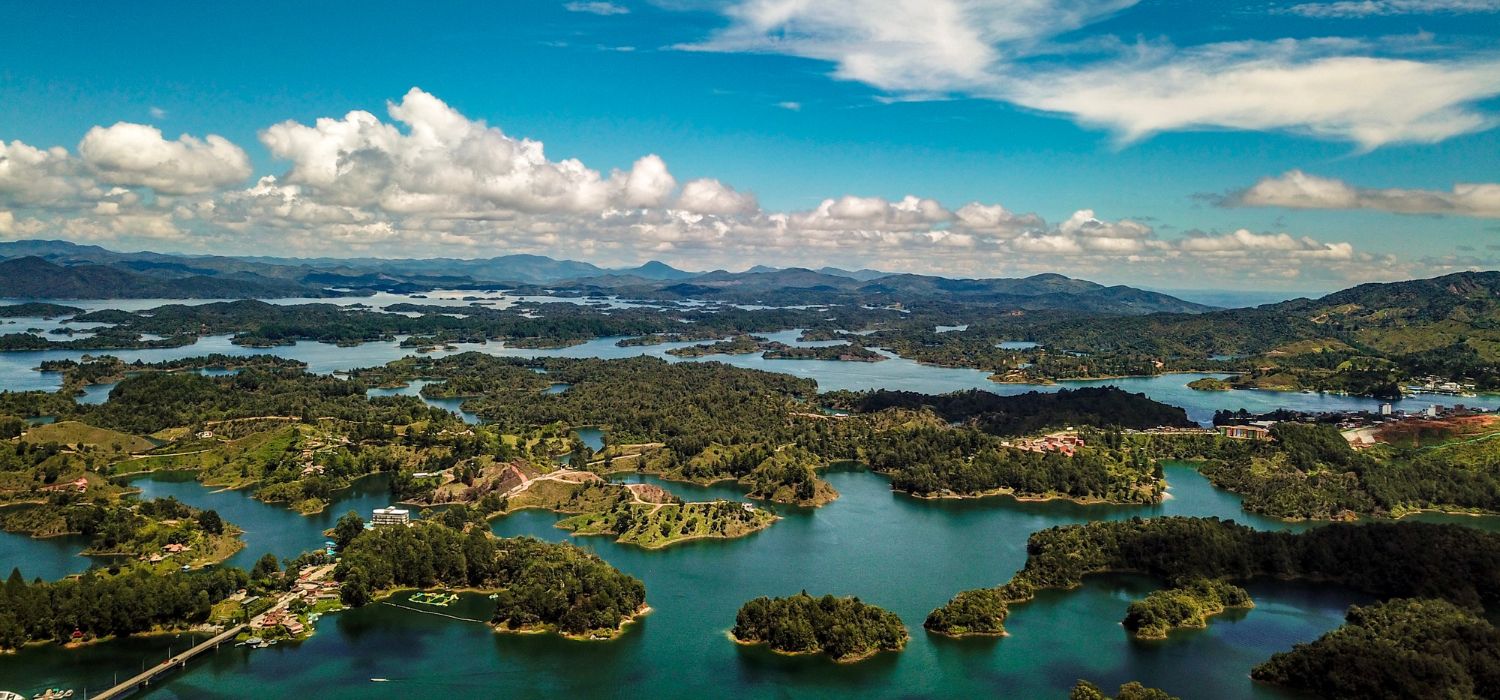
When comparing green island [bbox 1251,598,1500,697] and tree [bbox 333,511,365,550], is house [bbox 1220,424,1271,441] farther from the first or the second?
tree [bbox 333,511,365,550]

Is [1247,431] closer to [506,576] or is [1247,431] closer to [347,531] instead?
[506,576]

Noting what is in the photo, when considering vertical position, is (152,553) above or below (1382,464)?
below

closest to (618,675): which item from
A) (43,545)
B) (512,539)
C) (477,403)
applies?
(512,539)

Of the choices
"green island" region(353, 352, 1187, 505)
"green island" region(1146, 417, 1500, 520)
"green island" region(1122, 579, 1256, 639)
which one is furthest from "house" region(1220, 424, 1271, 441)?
"green island" region(1122, 579, 1256, 639)

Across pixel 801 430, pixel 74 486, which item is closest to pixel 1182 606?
pixel 801 430

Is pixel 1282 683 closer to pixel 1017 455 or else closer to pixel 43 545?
pixel 1017 455

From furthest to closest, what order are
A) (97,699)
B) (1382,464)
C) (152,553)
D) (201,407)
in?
1. (201,407)
2. (1382,464)
3. (152,553)
4. (97,699)
